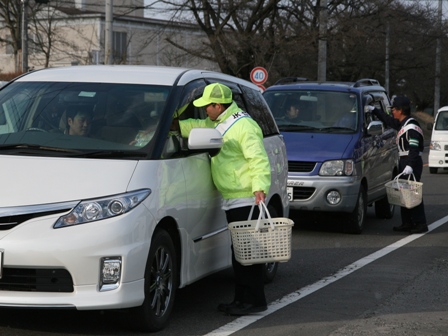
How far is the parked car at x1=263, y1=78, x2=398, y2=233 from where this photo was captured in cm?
1237

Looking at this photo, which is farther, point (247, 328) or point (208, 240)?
point (208, 240)

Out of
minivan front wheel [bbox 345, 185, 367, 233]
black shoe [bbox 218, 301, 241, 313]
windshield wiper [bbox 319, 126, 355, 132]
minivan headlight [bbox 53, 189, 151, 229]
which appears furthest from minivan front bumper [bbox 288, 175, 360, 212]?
minivan headlight [bbox 53, 189, 151, 229]

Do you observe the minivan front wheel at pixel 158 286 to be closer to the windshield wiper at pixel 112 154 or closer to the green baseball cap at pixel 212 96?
the windshield wiper at pixel 112 154

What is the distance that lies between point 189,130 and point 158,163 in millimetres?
732

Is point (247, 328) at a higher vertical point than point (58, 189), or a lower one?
lower

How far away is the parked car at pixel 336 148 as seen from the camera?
40.6 feet

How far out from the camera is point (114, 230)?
6.03 metres

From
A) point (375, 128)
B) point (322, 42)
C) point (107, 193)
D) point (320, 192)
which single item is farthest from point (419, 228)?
point (322, 42)

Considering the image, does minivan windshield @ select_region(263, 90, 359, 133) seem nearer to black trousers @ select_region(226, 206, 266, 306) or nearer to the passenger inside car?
black trousers @ select_region(226, 206, 266, 306)

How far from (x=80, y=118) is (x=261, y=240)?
157cm

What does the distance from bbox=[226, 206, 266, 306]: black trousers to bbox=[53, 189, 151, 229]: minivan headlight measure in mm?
1219

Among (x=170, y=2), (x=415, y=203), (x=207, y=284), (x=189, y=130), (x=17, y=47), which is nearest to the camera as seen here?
(x=189, y=130)

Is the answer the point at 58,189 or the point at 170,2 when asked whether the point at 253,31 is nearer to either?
the point at 170,2

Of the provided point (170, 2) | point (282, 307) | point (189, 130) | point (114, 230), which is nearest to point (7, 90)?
point (189, 130)
